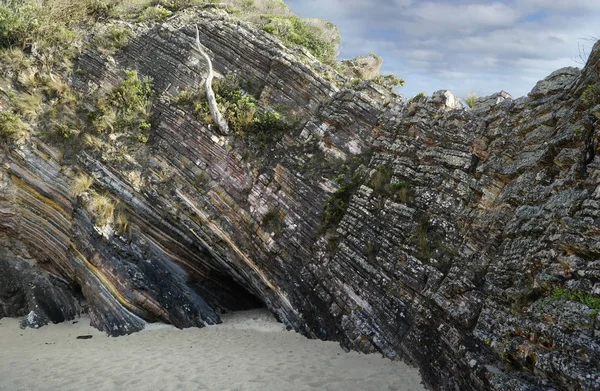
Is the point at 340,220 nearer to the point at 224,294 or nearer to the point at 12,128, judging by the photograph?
the point at 224,294

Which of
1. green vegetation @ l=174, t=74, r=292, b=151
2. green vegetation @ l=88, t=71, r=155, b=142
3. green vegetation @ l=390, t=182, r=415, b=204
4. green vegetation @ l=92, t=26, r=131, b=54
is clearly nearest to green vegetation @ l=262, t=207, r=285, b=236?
green vegetation @ l=174, t=74, r=292, b=151

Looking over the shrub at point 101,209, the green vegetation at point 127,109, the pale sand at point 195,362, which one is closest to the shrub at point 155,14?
the green vegetation at point 127,109

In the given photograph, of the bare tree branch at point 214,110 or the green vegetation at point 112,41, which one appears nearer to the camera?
the bare tree branch at point 214,110

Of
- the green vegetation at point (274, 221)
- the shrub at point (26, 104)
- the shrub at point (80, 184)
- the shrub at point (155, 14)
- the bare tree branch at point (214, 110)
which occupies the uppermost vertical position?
the shrub at point (155, 14)

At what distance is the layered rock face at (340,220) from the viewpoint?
5.97 meters

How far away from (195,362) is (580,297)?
7.07 meters

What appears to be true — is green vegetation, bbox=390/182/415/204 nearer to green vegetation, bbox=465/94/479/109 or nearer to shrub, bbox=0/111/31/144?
green vegetation, bbox=465/94/479/109

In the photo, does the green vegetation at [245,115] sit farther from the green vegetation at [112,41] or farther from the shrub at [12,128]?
the shrub at [12,128]

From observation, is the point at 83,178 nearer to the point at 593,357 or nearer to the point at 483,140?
the point at 483,140

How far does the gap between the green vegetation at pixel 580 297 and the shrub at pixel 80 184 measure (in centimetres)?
1144

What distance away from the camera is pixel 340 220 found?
1005 centimetres

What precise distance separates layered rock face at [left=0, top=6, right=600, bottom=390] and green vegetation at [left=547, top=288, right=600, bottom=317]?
18 millimetres

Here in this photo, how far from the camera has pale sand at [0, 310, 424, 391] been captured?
744 cm

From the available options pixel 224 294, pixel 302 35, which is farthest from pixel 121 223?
pixel 302 35
